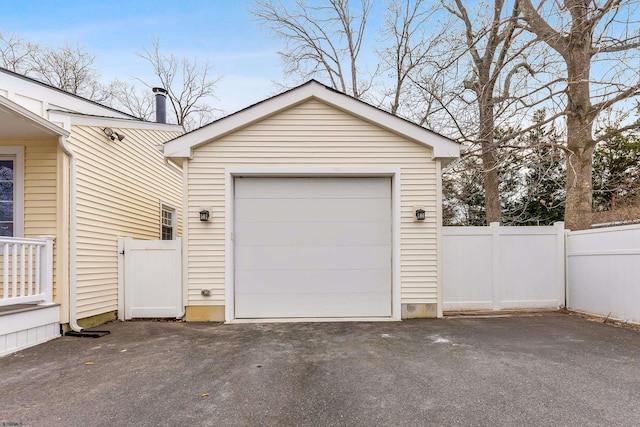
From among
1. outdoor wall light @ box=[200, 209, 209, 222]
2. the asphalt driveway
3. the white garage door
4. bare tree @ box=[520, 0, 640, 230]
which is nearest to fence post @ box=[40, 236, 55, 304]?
the asphalt driveway

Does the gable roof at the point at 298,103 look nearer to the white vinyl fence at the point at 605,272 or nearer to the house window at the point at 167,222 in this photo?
the white vinyl fence at the point at 605,272

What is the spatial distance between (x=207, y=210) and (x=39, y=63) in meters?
16.2

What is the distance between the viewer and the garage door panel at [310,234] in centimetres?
554

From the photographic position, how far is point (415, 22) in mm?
11375

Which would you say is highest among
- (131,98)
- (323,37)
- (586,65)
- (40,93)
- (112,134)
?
(323,37)

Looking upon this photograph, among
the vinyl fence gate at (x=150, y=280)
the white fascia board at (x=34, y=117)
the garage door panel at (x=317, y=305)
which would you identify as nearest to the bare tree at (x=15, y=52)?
the white fascia board at (x=34, y=117)

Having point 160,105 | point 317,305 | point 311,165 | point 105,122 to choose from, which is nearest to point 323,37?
point 160,105

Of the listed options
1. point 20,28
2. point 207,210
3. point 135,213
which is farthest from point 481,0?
point 20,28

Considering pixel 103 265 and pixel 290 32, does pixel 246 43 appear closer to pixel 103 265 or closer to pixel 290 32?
pixel 290 32

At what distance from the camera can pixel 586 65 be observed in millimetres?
6773

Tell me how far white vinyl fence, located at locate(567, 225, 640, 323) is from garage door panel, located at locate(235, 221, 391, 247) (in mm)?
3337

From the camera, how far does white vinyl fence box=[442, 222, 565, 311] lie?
5.79 metres

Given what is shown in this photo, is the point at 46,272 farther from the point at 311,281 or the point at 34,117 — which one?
the point at 311,281

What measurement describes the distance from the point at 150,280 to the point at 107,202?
5.27 ft
